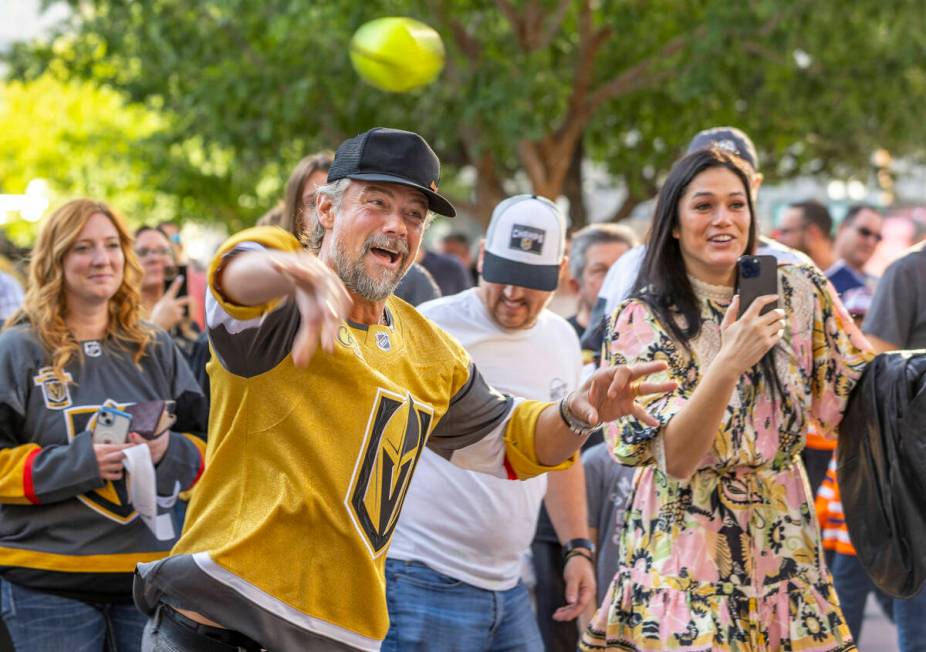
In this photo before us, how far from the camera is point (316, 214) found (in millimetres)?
3723

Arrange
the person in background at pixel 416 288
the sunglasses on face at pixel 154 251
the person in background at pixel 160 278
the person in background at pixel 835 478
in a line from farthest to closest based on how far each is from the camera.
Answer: the sunglasses on face at pixel 154 251 < the person in background at pixel 160 278 < the person in background at pixel 835 478 < the person in background at pixel 416 288

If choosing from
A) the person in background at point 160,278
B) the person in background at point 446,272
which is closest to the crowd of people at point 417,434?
the person in background at point 160,278

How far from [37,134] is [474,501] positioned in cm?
3307

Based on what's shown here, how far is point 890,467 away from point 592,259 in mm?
3162

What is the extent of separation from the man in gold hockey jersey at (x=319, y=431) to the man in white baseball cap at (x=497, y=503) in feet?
4.05

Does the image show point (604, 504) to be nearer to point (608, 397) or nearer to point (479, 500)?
point (479, 500)

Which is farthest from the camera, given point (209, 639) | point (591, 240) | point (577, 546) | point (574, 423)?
point (591, 240)

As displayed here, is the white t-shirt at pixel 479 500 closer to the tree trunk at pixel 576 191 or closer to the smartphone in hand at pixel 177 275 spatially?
the smartphone in hand at pixel 177 275

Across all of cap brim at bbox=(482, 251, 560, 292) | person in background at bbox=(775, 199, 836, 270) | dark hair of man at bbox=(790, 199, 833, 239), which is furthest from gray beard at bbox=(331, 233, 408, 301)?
dark hair of man at bbox=(790, 199, 833, 239)

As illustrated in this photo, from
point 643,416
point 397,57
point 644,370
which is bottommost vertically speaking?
point 643,416

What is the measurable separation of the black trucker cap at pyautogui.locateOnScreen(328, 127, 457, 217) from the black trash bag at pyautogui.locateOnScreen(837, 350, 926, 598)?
61.8 inches

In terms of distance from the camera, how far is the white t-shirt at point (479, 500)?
4848 millimetres

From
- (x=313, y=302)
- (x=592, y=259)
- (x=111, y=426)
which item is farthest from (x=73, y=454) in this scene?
(x=592, y=259)

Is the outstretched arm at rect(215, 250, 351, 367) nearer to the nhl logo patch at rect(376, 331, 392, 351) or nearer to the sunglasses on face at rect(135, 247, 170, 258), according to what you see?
the nhl logo patch at rect(376, 331, 392, 351)
